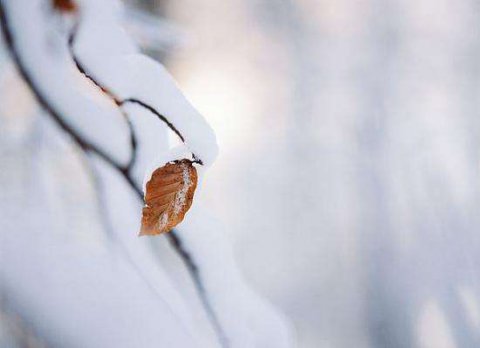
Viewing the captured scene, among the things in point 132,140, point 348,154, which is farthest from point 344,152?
point 132,140

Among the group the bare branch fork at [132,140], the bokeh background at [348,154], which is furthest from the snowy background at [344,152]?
the bare branch fork at [132,140]

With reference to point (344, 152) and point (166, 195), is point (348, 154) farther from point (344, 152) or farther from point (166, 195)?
point (166, 195)

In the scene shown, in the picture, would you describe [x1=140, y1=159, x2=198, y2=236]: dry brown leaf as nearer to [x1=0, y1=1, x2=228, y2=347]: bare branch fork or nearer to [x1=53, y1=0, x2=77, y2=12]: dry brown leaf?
[x1=0, y1=1, x2=228, y2=347]: bare branch fork

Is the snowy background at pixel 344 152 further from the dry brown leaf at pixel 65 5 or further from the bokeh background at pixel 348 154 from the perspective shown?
the dry brown leaf at pixel 65 5

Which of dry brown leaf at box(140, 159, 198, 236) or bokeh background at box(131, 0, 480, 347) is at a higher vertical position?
bokeh background at box(131, 0, 480, 347)

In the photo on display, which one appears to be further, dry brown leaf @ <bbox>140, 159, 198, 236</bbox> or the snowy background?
the snowy background

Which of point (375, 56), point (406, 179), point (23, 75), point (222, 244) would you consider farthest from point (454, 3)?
point (23, 75)

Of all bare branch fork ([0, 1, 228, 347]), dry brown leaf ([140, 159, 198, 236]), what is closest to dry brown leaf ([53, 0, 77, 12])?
bare branch fork ([0, 1, 228, 347])

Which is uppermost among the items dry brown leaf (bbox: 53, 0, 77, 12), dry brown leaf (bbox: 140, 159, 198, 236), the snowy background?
the snowy background
